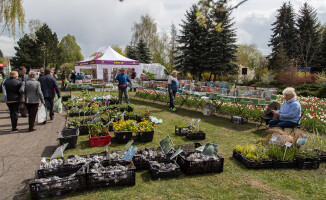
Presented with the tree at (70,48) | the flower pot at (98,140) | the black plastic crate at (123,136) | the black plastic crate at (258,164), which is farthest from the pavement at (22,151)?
the tree at (70,48)

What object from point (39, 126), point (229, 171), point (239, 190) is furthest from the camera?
point (39, 126)

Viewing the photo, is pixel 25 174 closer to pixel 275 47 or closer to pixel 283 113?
pixel 283 113

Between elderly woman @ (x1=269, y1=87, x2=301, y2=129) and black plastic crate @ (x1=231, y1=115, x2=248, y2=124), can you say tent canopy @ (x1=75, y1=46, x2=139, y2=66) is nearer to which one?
black plastic crate @ (x1=231, y1=115, x2=248, y2=124)

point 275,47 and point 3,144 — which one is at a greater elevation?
point 275,47

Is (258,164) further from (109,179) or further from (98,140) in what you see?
(98,140)

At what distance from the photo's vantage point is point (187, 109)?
395 inches

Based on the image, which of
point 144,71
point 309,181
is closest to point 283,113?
point 309,181

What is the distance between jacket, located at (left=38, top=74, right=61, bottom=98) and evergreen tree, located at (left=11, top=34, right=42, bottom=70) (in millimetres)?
42690

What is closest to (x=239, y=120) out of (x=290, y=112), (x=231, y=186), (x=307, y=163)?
(x=290, y=112)

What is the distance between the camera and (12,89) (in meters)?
6.03

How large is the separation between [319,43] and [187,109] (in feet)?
92.3

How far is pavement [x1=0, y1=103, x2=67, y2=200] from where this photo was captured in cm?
337

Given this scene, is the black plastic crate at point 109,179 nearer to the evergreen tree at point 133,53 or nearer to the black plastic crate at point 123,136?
the black plastic crate at point 123,136

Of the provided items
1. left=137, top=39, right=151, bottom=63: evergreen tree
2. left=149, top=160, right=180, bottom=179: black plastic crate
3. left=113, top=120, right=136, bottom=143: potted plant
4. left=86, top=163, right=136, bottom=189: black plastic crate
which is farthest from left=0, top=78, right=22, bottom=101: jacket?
left=137, top=39, right=151, bottom=63: evergreen tree
